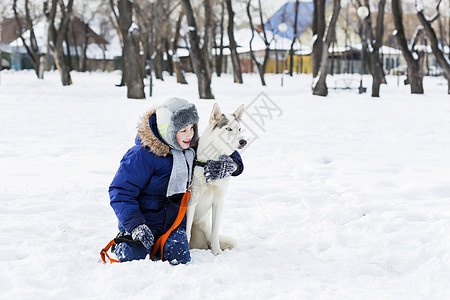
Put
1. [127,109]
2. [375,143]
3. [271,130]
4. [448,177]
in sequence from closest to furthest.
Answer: [448,177], [375,143], [271,130], [127,109]

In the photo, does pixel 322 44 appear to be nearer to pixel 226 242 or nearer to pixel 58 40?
pixel 58 40

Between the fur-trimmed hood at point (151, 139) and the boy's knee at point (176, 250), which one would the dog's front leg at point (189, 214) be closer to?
the boy's knee at point (176, 250)

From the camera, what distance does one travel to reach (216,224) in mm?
3859

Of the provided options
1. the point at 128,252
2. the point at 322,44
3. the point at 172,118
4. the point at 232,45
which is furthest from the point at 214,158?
the point at 232,45

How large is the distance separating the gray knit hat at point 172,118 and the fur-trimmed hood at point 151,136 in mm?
36

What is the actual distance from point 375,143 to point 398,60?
57.5m

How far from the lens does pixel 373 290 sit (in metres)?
3.24

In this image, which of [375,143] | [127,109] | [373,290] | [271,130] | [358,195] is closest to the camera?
[373,290]

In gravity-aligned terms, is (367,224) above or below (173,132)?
below

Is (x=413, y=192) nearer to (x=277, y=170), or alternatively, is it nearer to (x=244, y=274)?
(x=277, y=170)

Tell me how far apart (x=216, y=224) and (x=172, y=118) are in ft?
2.87

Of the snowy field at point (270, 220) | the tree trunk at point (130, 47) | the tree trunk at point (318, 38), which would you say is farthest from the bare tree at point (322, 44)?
the snowy field at point (270, 220)

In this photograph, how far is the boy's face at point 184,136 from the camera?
358 cm

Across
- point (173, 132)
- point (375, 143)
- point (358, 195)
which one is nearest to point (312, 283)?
point (173, 132)
